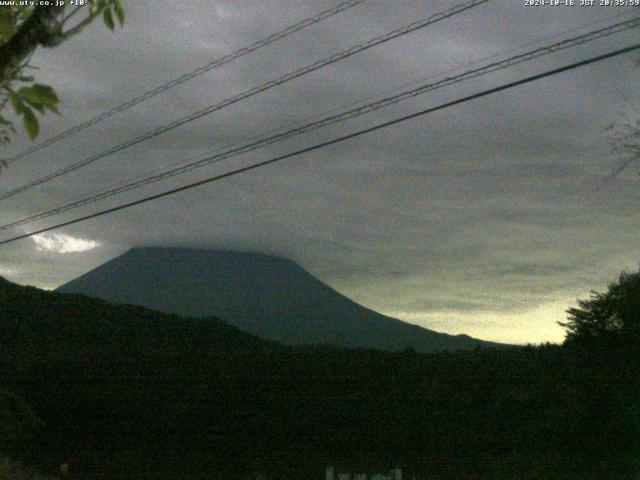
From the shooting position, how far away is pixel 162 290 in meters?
77.3

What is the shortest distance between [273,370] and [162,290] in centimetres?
6202

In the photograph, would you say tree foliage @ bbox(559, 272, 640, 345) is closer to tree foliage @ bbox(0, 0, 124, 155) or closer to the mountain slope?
the mountain slope

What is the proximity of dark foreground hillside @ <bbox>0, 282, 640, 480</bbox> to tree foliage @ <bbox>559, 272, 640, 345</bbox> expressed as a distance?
5.78 ft

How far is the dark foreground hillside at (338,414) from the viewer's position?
1516 centimetres

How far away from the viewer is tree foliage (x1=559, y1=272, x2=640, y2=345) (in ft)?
58.4

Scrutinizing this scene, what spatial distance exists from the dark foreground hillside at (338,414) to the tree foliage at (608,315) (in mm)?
1760

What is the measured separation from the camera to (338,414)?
16.0m

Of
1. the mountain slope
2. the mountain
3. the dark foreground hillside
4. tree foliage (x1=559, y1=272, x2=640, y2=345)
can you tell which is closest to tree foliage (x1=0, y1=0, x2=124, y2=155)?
the dark foreground hillside

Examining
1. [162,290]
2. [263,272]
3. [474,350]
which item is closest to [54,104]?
[474,350]

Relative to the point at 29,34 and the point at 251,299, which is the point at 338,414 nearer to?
the point at 29,34

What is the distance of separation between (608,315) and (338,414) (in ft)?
24.6

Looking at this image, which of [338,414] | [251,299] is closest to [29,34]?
[338,414]

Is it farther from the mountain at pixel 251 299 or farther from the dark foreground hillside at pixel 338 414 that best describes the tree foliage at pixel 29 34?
the mountain at pixel 251 299

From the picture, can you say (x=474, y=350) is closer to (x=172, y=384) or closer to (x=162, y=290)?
(x=172, y=384)
